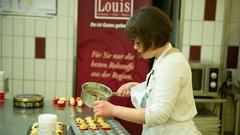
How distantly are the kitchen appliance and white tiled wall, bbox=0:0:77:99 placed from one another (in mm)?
1012

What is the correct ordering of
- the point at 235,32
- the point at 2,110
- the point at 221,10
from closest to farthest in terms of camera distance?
the point at 2,110
the point at 221,10
the point at 235,32

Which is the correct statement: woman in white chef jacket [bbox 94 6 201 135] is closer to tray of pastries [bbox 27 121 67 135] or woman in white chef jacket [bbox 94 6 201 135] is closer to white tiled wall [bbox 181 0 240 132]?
tray of pastries [bbox 27 121 67 135]

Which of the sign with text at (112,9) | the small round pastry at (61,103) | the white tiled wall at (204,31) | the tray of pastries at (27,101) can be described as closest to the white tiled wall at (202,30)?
the white tiled wall at (204,31)

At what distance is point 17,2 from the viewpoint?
3.08 metres

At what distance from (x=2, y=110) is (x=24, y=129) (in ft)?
1.46

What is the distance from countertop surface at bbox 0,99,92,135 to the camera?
1725 mm

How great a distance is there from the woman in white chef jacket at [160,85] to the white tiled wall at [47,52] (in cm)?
170

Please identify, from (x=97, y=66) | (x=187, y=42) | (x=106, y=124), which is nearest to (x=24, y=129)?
(x=106, y=124)

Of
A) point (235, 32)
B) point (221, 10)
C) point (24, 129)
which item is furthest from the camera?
point (235, 32)

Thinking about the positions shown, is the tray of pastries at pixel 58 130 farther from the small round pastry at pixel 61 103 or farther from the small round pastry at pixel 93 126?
the small round pastry at pixel 61 103

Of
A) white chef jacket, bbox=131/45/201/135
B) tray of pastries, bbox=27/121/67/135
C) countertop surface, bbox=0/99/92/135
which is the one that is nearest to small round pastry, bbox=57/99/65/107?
countertop surface, bbox=0/99/92/135

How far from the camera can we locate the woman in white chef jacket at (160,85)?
1.35 metres

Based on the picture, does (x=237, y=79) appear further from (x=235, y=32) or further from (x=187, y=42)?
(x=187, y=42)

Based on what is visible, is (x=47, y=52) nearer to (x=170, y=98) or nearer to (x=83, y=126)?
(x=83, y=126)
